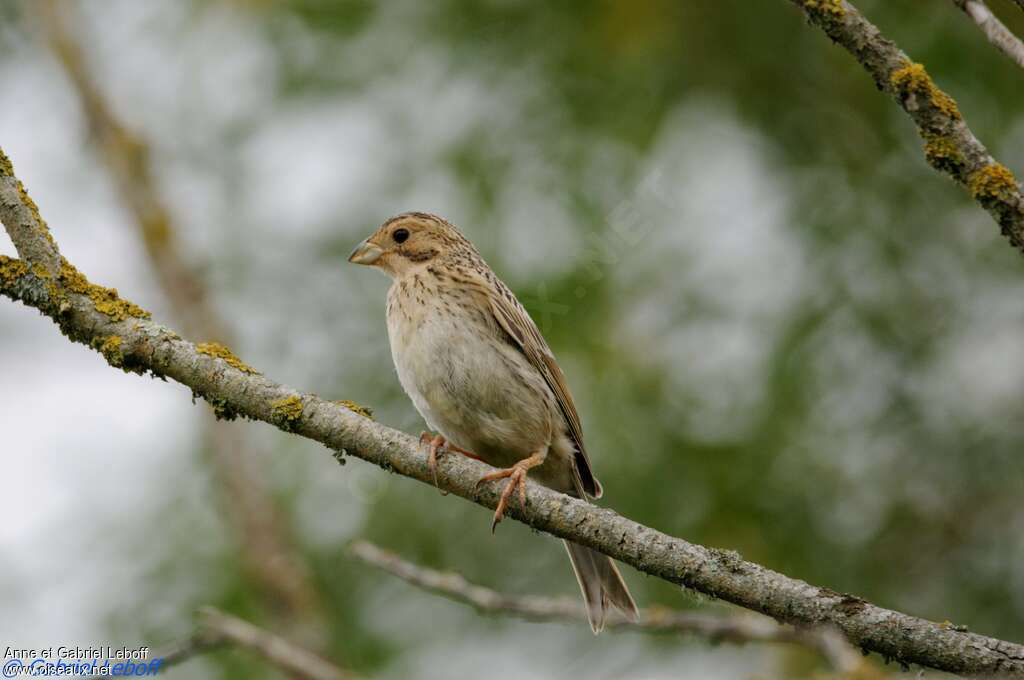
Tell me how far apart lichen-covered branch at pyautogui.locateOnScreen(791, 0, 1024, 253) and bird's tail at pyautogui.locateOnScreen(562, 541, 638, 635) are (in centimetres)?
266

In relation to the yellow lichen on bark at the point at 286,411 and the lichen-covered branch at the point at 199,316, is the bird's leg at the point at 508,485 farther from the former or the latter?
the lichen-covered branch at the point at 199,316

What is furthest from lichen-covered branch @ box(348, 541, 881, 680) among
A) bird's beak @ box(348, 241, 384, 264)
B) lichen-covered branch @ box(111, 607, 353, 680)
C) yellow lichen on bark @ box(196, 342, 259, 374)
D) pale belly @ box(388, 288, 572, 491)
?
bird's beak @ box(348, 241, 384, 264)

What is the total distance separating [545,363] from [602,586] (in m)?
1.15

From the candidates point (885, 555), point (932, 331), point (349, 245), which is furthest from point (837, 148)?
point (349, 245)

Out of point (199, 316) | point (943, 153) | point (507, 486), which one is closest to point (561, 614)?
point (507, 486)

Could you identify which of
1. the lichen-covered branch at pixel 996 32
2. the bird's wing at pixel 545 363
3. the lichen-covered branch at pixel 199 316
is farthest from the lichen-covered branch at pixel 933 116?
the lichen-covered branch at pixel 199 316

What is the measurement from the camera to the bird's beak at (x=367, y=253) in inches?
248

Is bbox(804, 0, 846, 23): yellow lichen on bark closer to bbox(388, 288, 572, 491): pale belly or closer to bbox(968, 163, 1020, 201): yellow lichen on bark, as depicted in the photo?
bbox(968, 163, 1020, 201): yellow lichen on bark

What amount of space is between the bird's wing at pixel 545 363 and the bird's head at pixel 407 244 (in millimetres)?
471

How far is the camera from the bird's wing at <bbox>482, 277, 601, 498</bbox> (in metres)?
5.77

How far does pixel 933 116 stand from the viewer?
3139mm

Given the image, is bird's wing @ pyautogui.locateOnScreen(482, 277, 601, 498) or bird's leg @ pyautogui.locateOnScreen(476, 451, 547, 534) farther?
bird's wing @ pyautogui.locateOnScreen(482, 277, 601, 498)

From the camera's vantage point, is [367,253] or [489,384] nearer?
[489,384]

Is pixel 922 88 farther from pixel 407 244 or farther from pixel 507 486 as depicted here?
pixel 407 244
